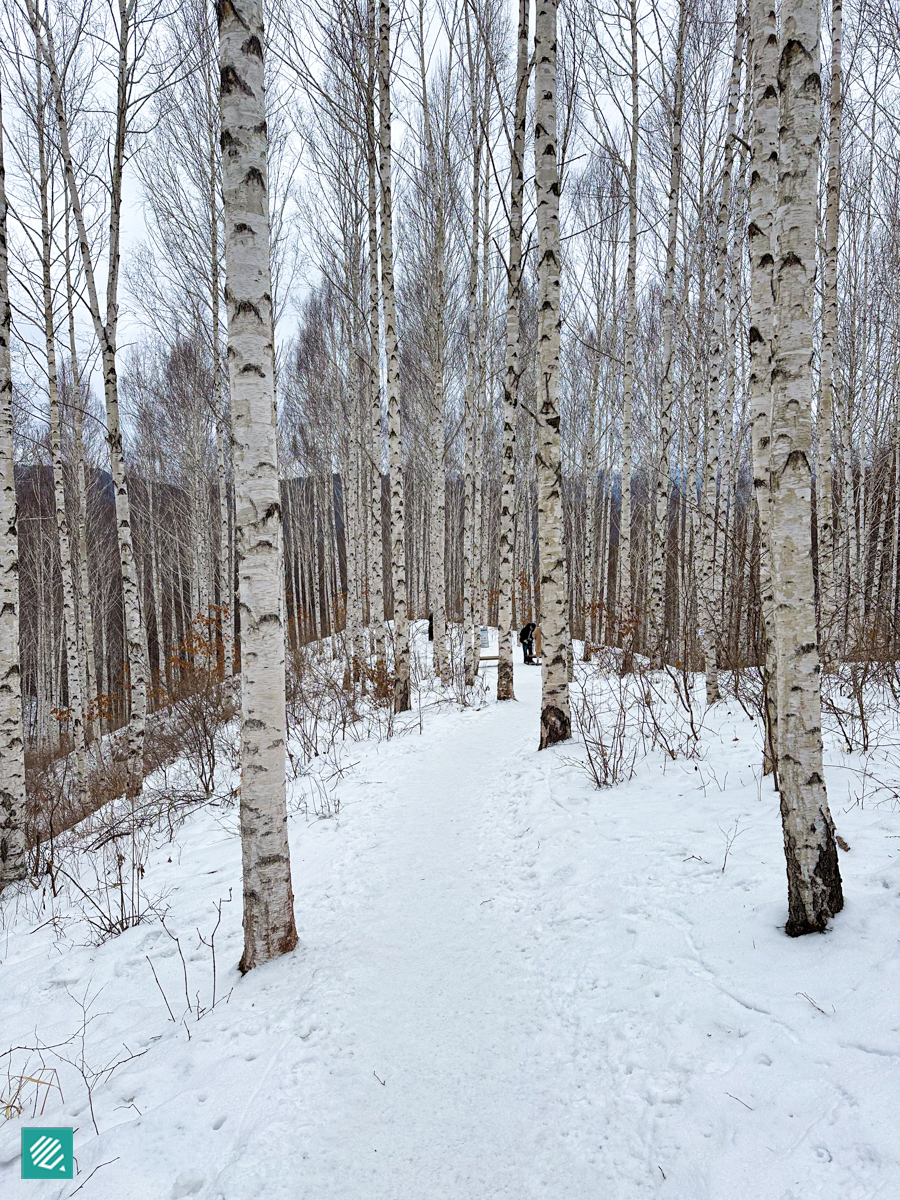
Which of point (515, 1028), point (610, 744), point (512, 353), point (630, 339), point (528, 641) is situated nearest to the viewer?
point (515, 1028)

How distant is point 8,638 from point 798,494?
17.1 feet

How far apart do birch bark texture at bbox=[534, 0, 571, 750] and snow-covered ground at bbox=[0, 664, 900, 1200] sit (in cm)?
163

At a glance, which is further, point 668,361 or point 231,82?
point 668,361

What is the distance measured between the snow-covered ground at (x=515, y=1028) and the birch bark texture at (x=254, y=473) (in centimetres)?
47

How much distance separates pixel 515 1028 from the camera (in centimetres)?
215

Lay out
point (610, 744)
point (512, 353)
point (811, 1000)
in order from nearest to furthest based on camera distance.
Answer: point (811, 1000) → point (610, 744) → point (512, 353)

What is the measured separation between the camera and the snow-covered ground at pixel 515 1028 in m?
1.56

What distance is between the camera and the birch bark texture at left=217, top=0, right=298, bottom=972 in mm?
2367

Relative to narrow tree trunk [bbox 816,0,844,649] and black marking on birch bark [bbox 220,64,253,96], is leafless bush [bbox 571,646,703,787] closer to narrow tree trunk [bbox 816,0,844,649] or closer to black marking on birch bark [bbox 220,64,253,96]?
narrow tree trunk [bbox 816,0,844,649]

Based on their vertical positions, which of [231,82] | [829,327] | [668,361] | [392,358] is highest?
[829,327]

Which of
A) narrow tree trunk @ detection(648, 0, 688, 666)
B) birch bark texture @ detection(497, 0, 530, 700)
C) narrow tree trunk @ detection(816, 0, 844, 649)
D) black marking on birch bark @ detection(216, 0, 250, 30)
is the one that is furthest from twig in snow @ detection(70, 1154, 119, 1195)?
narrow tree trunk @ detection(648, 0, 688, 666)

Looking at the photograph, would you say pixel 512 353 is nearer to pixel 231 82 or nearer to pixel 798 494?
pixel 231 82

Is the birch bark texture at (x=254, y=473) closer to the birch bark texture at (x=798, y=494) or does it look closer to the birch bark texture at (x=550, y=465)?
the birch bark texture at (x=798, y=494)

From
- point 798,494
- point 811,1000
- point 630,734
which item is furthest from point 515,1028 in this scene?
point 630,734
